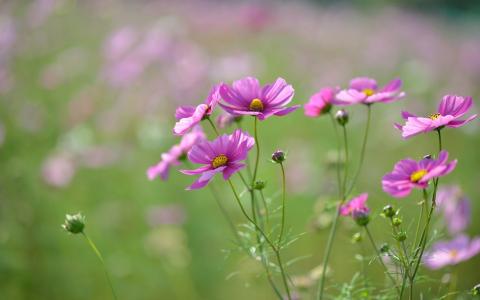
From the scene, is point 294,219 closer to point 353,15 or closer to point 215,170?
point 215,170

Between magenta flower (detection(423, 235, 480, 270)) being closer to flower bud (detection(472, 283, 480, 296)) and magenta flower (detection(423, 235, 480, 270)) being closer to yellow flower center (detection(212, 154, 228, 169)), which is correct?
flower bud (detection(472, 283, 480, 296))

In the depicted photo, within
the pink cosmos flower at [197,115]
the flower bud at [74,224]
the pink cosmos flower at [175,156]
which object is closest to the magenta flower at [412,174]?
the pink cosmos flower at [197,115]

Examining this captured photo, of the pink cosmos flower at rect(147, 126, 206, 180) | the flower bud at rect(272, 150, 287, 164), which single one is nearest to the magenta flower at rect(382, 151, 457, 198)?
the flower bud at rect(272, 150, 287, 164)

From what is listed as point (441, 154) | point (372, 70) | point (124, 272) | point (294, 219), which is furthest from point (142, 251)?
point (372, 70)

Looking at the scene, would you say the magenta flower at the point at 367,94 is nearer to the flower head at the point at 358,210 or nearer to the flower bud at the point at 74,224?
the flower head at the point at 358,210

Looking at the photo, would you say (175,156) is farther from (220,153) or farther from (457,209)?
(457,209)

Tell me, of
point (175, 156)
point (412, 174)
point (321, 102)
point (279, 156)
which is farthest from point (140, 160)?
point (412, 174)

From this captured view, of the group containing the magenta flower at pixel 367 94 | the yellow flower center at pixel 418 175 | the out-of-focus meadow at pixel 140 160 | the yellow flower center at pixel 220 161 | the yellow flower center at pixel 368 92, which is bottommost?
the out-of-focus meadow at pixel 140 160
